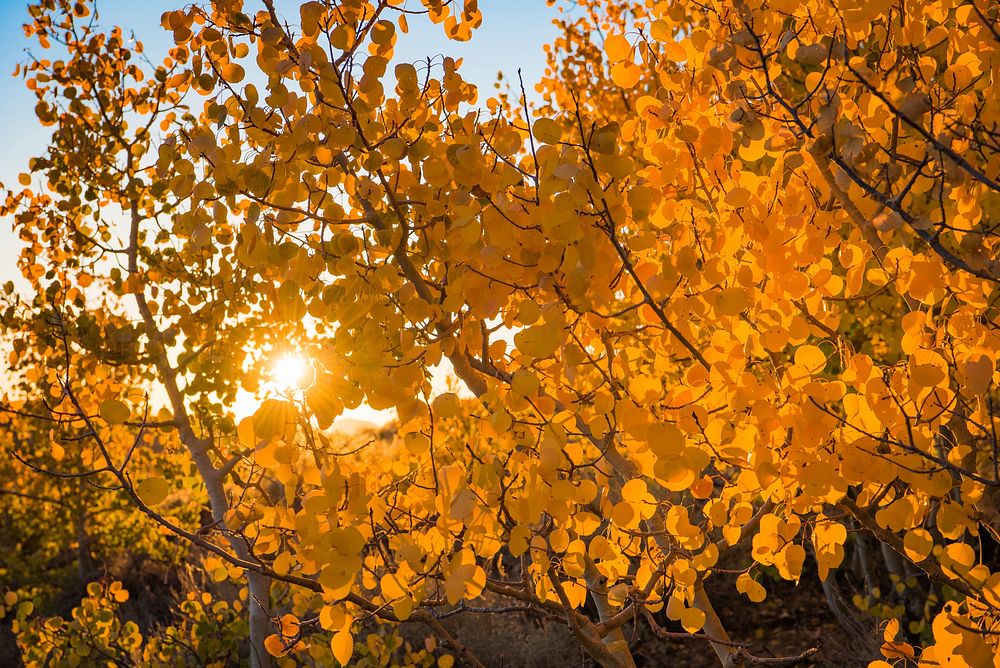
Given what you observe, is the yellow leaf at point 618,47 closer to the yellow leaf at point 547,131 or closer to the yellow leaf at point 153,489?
the yellow leaf at point 547,131

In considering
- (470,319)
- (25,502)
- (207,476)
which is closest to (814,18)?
(470,319)

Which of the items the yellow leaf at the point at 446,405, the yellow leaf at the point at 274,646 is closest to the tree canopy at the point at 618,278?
the yellow leaf at the point at 446,405

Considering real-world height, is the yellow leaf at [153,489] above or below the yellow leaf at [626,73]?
below

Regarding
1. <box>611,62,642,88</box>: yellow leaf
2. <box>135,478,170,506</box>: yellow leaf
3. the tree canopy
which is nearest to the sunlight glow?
the tree canopy

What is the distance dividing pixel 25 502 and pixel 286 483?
32.9 ft

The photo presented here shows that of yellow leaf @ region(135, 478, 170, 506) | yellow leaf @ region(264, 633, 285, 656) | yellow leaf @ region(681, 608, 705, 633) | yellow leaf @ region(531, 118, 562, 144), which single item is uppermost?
yellow leaf @ region(531, 118, 562, 144)

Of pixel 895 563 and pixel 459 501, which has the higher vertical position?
pixel 895 563

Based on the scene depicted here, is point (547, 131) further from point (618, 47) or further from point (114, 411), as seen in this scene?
point (114, 411)

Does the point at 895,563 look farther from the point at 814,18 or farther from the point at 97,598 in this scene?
the point at 97,598

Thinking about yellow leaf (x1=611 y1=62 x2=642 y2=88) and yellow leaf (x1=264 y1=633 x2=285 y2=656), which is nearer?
yellow leaf (x1=611 y1=62 x2=642 y2=88)

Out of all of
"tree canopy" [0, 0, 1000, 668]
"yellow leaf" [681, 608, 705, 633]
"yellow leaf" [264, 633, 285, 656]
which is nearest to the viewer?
"tree canopy" [0, 0, 1000, 668]

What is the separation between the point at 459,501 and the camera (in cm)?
107

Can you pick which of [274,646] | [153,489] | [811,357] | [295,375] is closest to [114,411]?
[153,489]

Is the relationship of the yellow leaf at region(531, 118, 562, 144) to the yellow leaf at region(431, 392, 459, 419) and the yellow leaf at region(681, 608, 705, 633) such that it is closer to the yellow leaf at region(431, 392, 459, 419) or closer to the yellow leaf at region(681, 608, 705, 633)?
the yellow leaf at region(431, 392, 459, 419)
